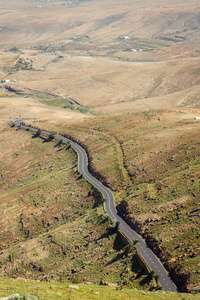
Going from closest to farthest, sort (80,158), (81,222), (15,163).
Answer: (81,222), (80,158), (15,163)

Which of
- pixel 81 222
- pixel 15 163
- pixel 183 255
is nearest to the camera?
pixel 183 255

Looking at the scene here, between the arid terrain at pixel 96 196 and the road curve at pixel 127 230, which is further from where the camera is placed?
the arid terrain at pixel 96 196

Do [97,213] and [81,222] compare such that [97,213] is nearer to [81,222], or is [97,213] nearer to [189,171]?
[81,222]

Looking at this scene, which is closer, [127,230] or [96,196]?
[127,230]

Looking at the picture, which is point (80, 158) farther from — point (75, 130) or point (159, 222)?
point (159, 222)

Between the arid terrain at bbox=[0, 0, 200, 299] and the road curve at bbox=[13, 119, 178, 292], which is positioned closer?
the road curve at bbox=[13, 119, 178, 292]

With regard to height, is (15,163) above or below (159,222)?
below

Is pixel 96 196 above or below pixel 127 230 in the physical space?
below

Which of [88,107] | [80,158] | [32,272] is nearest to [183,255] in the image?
[32,272]

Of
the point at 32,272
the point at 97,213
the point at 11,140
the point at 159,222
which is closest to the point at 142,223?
the point at 159,222

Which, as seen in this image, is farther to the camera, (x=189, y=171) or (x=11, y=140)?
(x=11, y=140)
